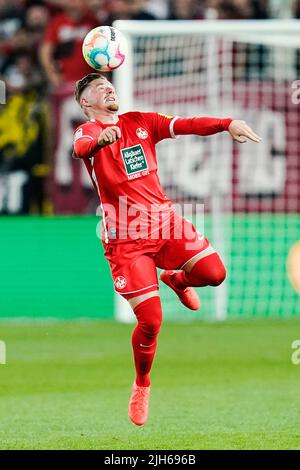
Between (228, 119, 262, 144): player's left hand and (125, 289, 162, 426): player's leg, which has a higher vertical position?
(228, 119, 262, 144): player's left hand

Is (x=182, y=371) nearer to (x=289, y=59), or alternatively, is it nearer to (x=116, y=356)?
(x=116, y=356)

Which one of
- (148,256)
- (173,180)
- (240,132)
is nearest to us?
(240,132)

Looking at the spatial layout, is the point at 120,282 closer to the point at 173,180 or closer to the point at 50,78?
the point at 173,180

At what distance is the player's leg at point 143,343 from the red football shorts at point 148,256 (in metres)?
0.07

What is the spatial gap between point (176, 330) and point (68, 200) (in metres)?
2.41

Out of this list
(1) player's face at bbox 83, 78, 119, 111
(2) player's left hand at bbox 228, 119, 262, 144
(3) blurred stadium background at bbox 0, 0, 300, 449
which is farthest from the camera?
(3) blurred stadium background at bbox 0, 0, 300, 449

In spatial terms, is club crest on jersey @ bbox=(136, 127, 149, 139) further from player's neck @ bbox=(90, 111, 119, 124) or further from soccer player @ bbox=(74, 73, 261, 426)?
player's neck @ bbox=(90, 111, 119, 124)

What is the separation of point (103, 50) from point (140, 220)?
116cm

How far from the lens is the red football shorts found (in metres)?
8.36

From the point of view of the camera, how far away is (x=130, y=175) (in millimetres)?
8492

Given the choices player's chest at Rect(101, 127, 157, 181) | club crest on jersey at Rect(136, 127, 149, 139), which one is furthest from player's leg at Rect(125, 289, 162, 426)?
club crest on jersey at Rect(136, 127, 149, 139)

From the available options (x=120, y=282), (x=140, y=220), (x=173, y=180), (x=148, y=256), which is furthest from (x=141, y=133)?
(x=173, y=180)

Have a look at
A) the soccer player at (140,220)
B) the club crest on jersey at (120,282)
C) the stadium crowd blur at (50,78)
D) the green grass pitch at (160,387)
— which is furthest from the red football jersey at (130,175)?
the stadium crowd blur at (50,78)

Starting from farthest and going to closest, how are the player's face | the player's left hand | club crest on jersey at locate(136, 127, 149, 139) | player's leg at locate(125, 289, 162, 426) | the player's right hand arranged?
club crest on jersey at locate(136, 127, 149, 139) → the player's face → player's leg at locate(125, 289, 162, 426) → the player's left hand → the player's right hand
